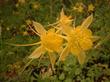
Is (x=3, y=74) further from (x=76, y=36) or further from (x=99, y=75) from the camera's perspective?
(x=76, y=36)

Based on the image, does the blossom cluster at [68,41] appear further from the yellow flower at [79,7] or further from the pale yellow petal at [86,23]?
the yellow flower at [79,7]

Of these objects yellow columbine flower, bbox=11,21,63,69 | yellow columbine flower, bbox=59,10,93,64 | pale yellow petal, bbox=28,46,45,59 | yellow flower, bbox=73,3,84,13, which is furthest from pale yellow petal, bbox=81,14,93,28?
yellow flower, bbox=73,3,84,13

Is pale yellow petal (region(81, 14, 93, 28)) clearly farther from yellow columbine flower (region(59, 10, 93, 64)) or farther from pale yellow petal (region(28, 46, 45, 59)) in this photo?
pale yellow petal (region(28, 46, 45, 59))

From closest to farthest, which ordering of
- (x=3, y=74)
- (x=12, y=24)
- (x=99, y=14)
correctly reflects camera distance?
1. (x=3, y=74)
2. (x=99, y=14)
3. (x=12, y=24)

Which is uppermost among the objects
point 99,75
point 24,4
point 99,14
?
point 24,4

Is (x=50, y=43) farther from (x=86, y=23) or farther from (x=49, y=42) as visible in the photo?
(x=86, y=23)

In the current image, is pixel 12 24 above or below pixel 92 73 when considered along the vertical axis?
above

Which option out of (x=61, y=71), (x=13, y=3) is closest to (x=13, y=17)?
(x=13, y=3)

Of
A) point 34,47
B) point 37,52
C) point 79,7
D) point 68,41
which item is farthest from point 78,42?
point 79,7

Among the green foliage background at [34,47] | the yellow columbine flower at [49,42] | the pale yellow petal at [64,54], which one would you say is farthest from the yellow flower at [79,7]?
the pale yellow petal at [64,54]
